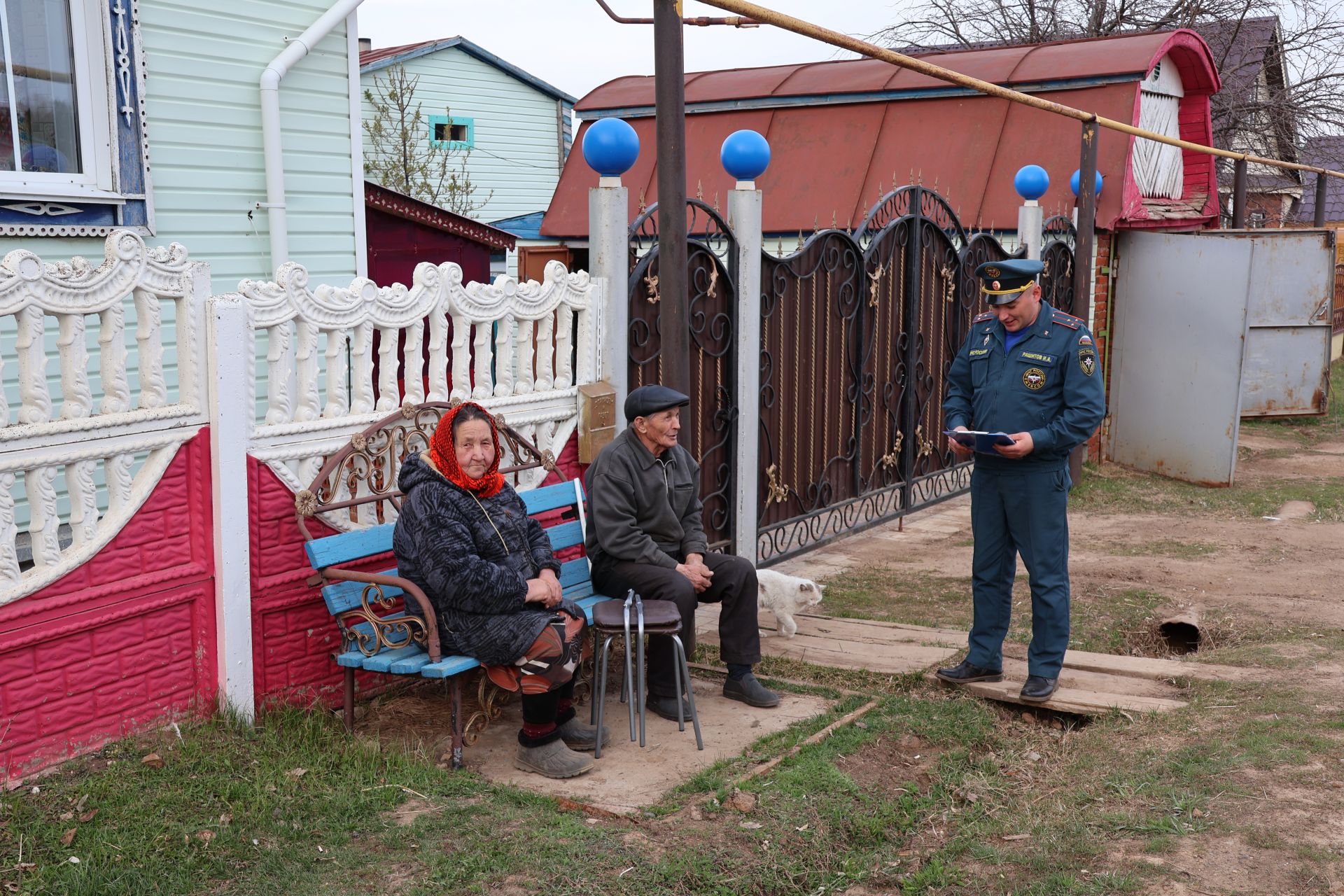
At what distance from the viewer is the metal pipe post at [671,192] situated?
A: 5238 millimetres

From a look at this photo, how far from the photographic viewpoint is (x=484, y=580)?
169 inches

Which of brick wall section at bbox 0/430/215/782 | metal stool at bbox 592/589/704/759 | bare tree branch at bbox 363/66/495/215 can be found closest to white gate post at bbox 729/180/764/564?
metal stool at bbox 592/589/704/759

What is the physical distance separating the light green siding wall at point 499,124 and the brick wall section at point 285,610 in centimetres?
2006

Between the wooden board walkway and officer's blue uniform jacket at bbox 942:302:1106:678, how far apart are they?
0.67 ft

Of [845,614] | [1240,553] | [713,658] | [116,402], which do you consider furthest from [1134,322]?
[116,402]

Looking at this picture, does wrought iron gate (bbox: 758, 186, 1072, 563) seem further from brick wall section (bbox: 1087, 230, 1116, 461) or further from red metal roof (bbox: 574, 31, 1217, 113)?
red metal roof (bbox: 574, 31, 1217, 113)

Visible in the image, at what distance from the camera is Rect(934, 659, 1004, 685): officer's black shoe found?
5.50 meters

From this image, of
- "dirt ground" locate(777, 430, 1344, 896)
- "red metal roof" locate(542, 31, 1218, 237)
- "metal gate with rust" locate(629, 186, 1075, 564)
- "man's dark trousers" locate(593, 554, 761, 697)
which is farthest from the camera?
"red metal roof" locate(542, 31, 1218, 237)

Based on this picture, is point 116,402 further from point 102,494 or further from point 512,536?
point 102,494

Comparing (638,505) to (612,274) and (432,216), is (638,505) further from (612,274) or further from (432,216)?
(432,216)

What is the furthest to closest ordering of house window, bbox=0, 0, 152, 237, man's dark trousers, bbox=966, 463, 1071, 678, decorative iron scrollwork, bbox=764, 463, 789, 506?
1. decorative iron scrollwork, bbox=764, 463, 789, 506
2. house window, bbox=0, 0, 152, 237
3. man's dark trousers, bbox=966, 463, 1071, 678

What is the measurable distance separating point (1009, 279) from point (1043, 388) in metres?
0.49

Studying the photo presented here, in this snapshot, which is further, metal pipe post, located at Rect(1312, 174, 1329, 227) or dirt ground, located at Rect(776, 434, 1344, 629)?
metal pipe post, located at Rect(1312, 174, 1329, 227)

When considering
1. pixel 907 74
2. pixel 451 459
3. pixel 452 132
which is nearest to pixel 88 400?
pixel 451 459
